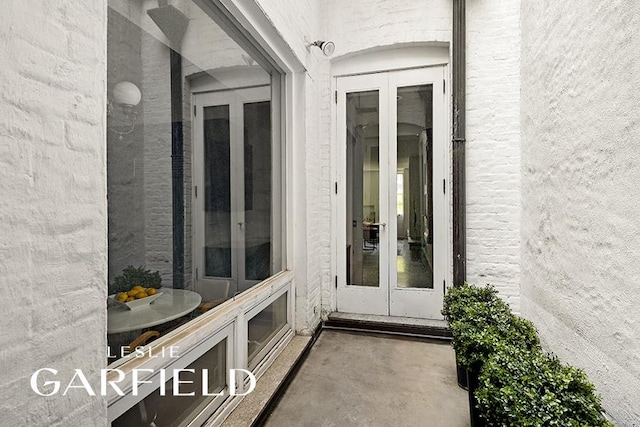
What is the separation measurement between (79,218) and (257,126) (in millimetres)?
1684

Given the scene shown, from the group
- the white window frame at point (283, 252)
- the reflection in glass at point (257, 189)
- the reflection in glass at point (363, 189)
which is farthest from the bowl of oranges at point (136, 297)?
the reflection in glass at point (363, 189)

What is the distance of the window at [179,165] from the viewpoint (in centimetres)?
128

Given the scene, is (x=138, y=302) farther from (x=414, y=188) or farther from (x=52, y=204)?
(x=414, y=188)

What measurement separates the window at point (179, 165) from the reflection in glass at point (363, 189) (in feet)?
4.07

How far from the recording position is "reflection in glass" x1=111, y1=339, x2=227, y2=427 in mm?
1275

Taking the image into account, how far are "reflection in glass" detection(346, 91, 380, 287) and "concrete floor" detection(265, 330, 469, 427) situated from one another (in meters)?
0.78

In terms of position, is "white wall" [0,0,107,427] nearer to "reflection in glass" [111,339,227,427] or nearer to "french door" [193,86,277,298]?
"reflection in glass" [111,339,227,427]

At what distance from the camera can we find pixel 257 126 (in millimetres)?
2426

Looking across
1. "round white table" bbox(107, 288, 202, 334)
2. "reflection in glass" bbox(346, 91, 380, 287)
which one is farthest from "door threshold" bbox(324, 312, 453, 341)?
"round white table" bbox(107, 288, 202, 334)

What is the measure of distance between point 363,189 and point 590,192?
2090mm

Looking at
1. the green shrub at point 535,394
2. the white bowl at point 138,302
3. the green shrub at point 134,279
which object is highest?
the green shrub at point 134,279

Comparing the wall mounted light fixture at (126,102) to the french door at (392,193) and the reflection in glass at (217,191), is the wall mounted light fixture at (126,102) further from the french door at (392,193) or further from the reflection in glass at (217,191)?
the french door at (392,193)

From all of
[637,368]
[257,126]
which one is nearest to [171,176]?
[257,126]

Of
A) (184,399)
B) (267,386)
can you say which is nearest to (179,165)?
(184,399)
